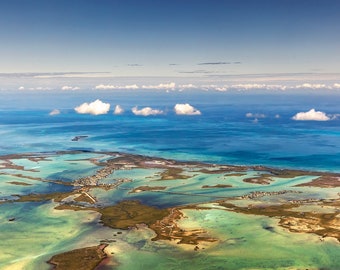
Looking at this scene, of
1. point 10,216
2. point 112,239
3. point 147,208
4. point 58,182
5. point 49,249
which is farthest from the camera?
point 58,182

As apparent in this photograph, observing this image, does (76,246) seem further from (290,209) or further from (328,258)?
(290,209)

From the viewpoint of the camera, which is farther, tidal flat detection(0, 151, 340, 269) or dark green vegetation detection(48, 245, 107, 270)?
tidal flat detection(0, 151, 340, 269)

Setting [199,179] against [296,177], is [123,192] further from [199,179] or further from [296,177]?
[296,177]

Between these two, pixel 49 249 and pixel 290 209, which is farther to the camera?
pixel 290 209

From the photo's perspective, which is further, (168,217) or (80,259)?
(168,217)

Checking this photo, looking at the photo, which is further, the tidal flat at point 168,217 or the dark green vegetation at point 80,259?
the tidal flat at point 168,217

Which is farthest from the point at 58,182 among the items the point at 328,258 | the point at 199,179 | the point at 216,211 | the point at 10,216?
the point at 328,258

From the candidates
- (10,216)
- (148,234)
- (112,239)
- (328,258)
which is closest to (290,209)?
(328,258)

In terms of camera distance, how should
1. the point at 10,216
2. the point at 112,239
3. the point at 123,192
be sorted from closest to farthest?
the point at 112,239
the point at 10,216
the point at 123,192
